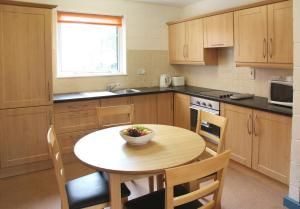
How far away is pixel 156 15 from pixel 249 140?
2641 millimetres

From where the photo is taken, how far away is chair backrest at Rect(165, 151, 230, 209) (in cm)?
124

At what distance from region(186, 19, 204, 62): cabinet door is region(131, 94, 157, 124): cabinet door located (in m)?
0.85

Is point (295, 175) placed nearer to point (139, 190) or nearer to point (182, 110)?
point (139, 190)

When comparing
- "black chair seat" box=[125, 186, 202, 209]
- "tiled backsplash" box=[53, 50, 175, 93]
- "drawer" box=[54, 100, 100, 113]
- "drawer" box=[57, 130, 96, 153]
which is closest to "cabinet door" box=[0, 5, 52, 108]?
"drawer" box=[54, 100, 100, 113]

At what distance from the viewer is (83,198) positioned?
1818 millimetres

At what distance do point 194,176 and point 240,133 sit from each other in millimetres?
2074

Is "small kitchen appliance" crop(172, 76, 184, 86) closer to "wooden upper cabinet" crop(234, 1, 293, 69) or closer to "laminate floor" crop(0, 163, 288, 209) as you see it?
"wooden upper cabinet" crop(234, 1, 293, 69)

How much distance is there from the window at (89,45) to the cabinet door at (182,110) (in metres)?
1.02

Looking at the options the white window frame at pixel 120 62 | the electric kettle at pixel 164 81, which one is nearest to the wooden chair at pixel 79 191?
the white window frame at pixel 120 62

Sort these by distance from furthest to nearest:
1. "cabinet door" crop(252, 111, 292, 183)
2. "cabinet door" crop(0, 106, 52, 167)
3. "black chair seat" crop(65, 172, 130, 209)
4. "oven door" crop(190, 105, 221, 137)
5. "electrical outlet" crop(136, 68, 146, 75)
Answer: "electrical outlet" crop(136, 68, 146, 75) < "oven door" crop(190, 105, 221, 137) < "cabinet door" crop(0, 106, 52, 167) < "cabinet door" crop(252, 111, 292, 183) < "black chair seat" crop(65, 172, 130, 209)

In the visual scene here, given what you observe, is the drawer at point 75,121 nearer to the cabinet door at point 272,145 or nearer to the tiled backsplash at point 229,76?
the tiled backsplash at point 229,76

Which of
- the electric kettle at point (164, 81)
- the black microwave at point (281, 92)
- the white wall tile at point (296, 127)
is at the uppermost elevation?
the electric kettle at point (164, 81)

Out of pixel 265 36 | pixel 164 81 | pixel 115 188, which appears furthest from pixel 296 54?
pixel 164 81

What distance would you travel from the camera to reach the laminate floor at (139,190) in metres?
2.57
